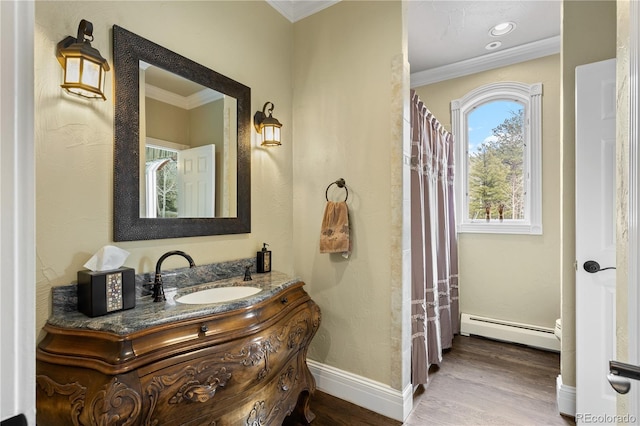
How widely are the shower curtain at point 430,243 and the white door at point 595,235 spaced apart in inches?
34.3

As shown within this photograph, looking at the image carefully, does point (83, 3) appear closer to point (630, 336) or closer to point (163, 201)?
point (163, 201)

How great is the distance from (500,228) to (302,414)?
253 centimetres

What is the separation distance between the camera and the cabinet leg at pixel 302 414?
1768 mm

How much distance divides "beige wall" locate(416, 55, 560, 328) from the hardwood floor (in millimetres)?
444

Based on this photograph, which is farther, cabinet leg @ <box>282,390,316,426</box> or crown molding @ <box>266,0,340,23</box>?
crown molding @ <box>266,0,340,23</box>

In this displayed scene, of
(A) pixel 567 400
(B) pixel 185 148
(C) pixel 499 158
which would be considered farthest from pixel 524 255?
(B) pixel 185 148

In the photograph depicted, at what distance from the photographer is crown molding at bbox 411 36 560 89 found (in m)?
2.77

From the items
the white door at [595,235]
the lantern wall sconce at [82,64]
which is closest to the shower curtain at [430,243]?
the white door at [595,235]

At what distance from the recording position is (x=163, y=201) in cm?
152

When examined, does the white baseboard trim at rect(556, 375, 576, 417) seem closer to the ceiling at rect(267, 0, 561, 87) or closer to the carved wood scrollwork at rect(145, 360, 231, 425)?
the carved wood scrollwork at rect(145, 360, 231, 425)

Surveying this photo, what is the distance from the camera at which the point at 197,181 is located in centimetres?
169

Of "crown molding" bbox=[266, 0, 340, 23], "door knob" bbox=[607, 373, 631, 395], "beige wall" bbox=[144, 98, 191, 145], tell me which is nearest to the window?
"crown molding" bbox=[266, 0, 340, 23]

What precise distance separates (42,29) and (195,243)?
1087 mm

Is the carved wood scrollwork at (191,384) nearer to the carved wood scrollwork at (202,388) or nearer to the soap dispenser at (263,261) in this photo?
the carved wood scrollwork at (202,388)
